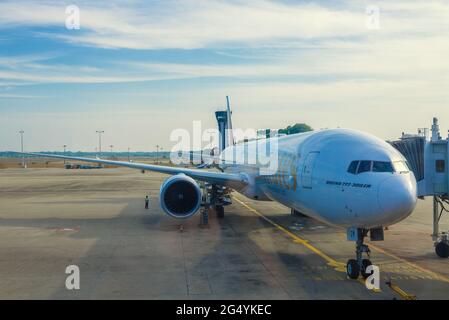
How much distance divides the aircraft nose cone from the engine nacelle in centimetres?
1100

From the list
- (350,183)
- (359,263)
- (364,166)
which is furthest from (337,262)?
(364,166)

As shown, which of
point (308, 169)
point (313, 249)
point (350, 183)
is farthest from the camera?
point (313, 249)

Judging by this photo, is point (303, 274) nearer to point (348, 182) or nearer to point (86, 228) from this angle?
point (348, 182)

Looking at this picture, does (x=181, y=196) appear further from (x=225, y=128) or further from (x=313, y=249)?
(x=225, y=128)

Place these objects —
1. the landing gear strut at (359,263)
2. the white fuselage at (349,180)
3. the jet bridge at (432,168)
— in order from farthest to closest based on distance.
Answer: the jet bridge at (432,168) → the landing gear strut at (359,263) → the white fuselage at (349,180)

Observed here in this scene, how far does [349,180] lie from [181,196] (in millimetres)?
10297

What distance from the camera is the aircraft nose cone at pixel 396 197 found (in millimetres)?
11781

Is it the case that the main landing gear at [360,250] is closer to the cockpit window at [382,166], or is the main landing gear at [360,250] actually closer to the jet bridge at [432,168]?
the cockpit window at [382,166]

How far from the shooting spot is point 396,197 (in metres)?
11.8

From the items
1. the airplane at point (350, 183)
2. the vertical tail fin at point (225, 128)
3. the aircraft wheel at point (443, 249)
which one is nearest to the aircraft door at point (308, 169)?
the airplane at point (350, 183)

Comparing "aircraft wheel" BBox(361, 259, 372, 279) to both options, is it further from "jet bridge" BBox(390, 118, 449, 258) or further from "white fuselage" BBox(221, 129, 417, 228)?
"jet bridge" BBox(390, 118, 449, 258)

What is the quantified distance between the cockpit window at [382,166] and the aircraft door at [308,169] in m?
2.61

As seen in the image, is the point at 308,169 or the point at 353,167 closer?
the point at 353,167

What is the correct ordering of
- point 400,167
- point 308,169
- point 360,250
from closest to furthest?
point 400,167 < point 360,250 < point 308,169
